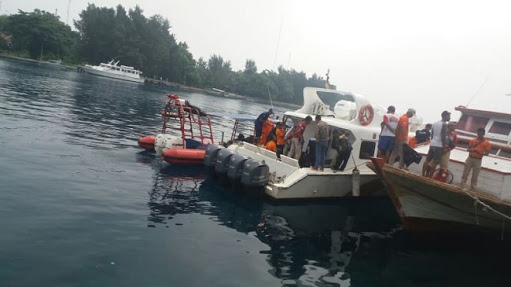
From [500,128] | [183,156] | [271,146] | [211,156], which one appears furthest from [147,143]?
[500,128]

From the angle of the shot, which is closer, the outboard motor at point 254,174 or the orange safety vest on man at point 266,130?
the outboard motor at point 254,174

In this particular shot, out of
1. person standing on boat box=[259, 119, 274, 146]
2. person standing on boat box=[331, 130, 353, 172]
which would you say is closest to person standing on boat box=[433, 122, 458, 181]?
person standing on boat box=[331, 130, 353, 172]

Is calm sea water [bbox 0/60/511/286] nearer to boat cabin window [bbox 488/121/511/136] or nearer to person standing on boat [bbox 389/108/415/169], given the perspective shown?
person standing on boat [bbox 389/108/415/169]

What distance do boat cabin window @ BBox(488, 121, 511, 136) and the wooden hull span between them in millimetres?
3369

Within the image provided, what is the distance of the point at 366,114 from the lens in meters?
13.4

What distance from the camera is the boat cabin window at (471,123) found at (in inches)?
491

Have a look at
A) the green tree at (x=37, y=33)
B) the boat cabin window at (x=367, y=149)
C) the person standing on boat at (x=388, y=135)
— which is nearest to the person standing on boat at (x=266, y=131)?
the boat cabin window at (x=367, y=149)

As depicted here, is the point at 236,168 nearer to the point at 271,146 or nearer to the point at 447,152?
the point at 271,146

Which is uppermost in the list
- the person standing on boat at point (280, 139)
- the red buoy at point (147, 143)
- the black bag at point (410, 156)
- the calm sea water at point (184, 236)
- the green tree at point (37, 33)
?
the green tree at point (37, 33)

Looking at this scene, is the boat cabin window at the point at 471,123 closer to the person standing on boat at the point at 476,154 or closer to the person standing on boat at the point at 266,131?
the person standing on boat at the point at 476,154

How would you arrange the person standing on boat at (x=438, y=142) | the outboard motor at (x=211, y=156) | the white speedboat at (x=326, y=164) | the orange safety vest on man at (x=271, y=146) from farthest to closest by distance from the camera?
the orange safety vest on man at (x=271, y=146), the outboard motor at (x=211, y=156), the white speedboat at (x=326, y=164), the person standing on boat at (x=438, y=142)

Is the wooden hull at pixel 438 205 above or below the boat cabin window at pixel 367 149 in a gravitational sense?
below

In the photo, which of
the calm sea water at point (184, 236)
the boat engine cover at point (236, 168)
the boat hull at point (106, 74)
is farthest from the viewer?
the boat hull at point (106, 74)

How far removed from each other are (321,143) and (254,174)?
237cm
